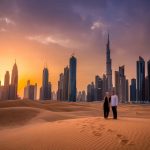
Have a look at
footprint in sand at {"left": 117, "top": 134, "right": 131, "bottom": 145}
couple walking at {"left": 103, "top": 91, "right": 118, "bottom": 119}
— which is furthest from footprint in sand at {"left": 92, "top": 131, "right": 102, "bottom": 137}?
couple walking at {"left": 103, "top": 91, "right": 118, "bottom": 119}

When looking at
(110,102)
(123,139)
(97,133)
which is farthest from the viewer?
(110,102)

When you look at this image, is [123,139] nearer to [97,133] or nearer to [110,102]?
[97,133]

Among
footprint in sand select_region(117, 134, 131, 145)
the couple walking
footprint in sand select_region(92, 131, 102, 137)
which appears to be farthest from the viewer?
the couple walking

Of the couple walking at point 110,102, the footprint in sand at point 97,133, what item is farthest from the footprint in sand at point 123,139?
the couple walking at point 110,102

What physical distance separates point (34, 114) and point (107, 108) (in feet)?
29.1

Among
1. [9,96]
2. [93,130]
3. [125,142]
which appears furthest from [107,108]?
[9,96]

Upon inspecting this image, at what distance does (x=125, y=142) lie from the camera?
8.04 metres

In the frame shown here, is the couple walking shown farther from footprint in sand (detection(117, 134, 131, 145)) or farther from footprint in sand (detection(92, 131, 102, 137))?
footprint in sand (detection(117, 134, 131, 145))

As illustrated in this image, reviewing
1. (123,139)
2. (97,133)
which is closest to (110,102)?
(97,133)

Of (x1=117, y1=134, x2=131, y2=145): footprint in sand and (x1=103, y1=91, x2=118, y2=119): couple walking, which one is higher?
(x1=103, y1=91, x2=118, y2=119): couple walking

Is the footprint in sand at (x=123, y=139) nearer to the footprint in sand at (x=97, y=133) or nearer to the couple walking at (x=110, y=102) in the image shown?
the footprint in sand at (x=97, y=133)

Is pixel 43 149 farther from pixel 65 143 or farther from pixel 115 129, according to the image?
pixel 115 129

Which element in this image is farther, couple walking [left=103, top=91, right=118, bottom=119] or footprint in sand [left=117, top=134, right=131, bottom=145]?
couple walking [left=103, top=91, right=118, bottom=119]

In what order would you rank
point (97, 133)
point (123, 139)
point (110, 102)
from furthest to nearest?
point (110, 102) < point (97, 133) < point (123, 139)
